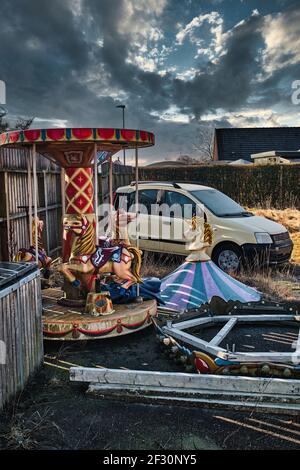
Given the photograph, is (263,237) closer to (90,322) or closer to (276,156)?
(90,322)

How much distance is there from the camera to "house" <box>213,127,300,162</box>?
1307 inches

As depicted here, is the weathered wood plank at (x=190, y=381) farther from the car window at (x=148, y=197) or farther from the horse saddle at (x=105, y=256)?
the car window at (x=148, y=197)

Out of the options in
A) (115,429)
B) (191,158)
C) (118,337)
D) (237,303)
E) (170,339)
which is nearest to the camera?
(115,429)

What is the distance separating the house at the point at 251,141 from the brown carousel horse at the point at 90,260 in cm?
2904

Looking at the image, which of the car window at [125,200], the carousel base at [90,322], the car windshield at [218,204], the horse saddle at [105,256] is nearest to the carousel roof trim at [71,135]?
the horse saddle at [105,256]

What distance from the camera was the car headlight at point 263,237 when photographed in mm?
8047

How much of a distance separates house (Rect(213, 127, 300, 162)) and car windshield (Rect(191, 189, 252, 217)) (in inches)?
966

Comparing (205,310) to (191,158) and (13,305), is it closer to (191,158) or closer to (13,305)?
(13,305)

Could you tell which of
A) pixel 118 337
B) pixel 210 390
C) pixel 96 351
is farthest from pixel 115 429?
pixel 118 337

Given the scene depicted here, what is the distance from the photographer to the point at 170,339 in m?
4.45

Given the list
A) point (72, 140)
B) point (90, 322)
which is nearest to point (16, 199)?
point (72, 140)

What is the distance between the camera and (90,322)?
15.6 feet

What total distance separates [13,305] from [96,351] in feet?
4.70

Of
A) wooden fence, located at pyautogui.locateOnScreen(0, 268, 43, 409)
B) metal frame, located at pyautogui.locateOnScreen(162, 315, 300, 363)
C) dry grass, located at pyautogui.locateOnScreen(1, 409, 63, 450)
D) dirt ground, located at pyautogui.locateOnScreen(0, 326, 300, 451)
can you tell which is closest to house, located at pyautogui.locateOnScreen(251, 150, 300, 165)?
metal frame, located at pyautogui.locateOnScreen(162, 315, 300, 363)
